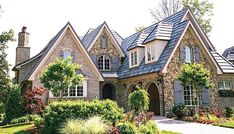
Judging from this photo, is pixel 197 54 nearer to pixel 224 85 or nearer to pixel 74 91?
pixel 224 85

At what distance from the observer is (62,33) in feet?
74.8

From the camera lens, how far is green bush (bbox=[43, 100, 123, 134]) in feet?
40.4

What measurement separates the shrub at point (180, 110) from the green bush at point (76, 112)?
21.7 feet

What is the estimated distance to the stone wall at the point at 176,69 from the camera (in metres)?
20.1

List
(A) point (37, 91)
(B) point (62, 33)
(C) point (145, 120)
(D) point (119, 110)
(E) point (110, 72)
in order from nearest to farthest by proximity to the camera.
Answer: (C) point (145, 120) < (D) point (119, 110) < (A) point (37, 91) < (B) point (62, 33) < (E) point (110, 72)

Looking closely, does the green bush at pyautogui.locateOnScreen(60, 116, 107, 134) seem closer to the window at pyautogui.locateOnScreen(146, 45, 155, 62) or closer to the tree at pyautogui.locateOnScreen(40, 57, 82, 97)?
the tree at pyautogui.locateOnScreen(40, 57, 82, 97)

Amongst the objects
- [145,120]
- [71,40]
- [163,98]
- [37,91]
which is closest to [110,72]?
[71,40]

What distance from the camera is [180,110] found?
1862 centimetres

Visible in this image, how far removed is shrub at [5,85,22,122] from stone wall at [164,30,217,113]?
11592 mm

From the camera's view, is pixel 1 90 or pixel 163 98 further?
pixel 1 90

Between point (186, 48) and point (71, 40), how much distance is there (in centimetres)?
1029

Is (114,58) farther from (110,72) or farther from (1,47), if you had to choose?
(1,47)

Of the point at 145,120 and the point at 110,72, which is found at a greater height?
the point at 110,72

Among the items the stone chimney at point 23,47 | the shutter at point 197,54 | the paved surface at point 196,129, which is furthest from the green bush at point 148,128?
the stone chimney at point 23,47
